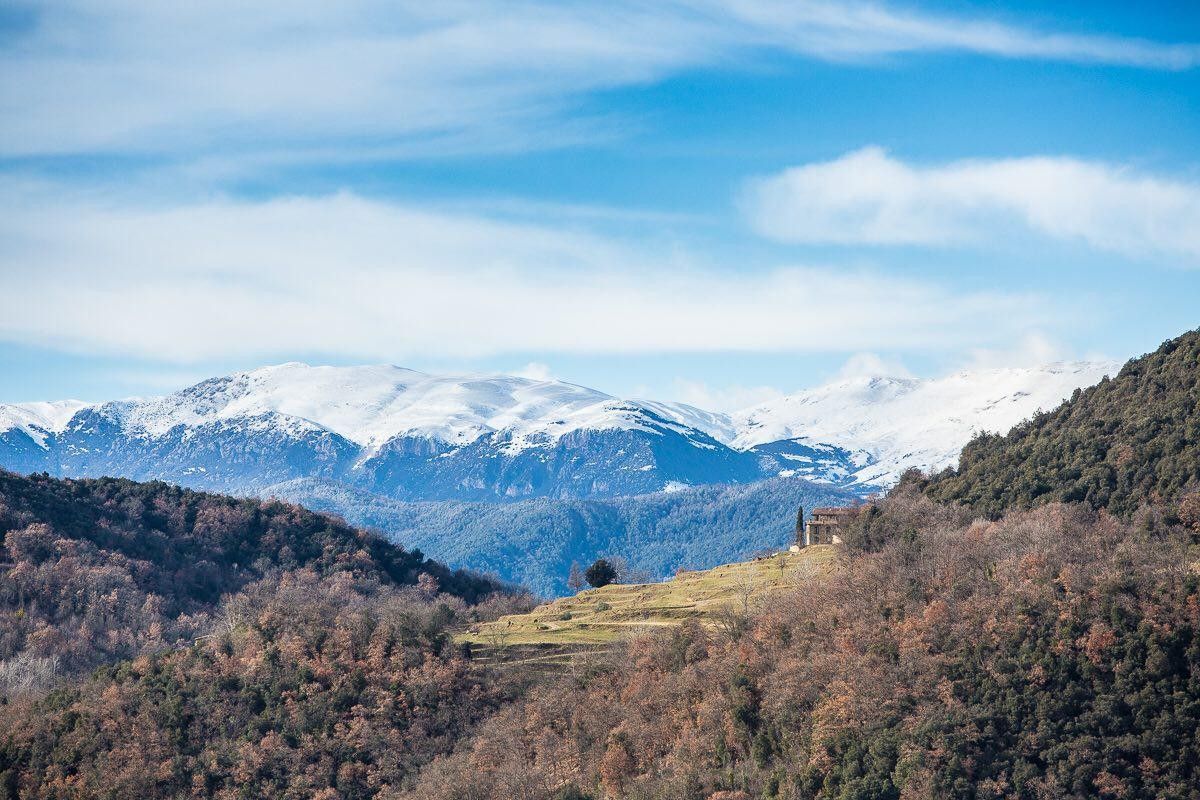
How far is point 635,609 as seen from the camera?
136 meters

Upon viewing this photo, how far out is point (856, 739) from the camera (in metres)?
92.2

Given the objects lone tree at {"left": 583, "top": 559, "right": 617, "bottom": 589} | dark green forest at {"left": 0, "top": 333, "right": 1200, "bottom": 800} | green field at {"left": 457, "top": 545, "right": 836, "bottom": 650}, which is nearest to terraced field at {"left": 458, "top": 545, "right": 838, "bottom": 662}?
green field at {"left": 457, "top": 545, "right": 836, "bottom": 650}

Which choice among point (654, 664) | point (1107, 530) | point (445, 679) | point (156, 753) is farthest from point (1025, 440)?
point (156, 753)

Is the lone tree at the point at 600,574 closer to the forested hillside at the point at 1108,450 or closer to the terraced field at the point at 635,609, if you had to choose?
the terraced field at the point at 635,609

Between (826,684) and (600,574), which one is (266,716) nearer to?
(826,684)

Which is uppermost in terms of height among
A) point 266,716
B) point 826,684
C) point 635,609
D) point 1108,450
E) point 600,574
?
point 1108,450

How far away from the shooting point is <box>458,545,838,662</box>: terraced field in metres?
125

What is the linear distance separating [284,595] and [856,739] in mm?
80945

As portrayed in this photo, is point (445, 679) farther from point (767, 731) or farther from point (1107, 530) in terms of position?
point (1107, 530)

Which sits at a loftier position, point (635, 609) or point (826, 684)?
point (635, 609)

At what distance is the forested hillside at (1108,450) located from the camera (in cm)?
11950

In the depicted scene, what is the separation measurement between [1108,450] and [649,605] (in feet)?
154

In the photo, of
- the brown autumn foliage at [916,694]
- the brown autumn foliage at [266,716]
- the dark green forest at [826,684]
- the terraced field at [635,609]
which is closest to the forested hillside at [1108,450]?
the dark green forest at [826,684]

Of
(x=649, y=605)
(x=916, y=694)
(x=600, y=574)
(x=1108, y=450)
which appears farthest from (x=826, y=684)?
(x=600, y=574)
